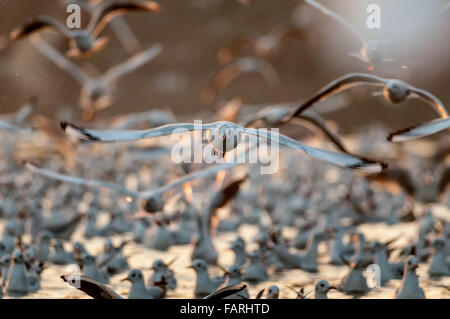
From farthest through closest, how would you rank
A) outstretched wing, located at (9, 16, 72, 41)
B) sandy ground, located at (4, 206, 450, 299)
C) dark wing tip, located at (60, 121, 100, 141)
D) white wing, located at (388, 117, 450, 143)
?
outstretched wing, located at (9, 16, 72, 41) → sandy ground, located at (4, 206, 450, 299) → white wing, located at (388, 117, 450, 143) → dark wing tip, located at (60, 121, 100, 141)

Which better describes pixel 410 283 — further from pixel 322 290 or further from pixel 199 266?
pixel 199 266

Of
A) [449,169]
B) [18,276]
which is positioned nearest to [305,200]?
[449,169]

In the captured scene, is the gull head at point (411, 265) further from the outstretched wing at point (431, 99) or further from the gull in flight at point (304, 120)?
the outstretched wing at point (431, 99)

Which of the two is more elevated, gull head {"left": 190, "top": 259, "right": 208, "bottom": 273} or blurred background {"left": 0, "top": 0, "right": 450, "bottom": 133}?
blurred background {"left": 0, "top": 0, "right": 450, "bottom": 133}

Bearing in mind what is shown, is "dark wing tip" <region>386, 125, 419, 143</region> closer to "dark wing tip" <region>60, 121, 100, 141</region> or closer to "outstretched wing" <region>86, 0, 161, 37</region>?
"dark wing tip" <region>60, 121, 100, 141</region>

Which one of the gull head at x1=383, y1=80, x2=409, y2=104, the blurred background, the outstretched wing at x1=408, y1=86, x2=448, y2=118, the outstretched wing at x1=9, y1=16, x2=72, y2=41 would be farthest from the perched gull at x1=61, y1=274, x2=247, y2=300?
the blurred background

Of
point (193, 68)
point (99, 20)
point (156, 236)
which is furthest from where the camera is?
point (193, 68)

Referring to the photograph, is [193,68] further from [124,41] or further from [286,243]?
[286,243]
